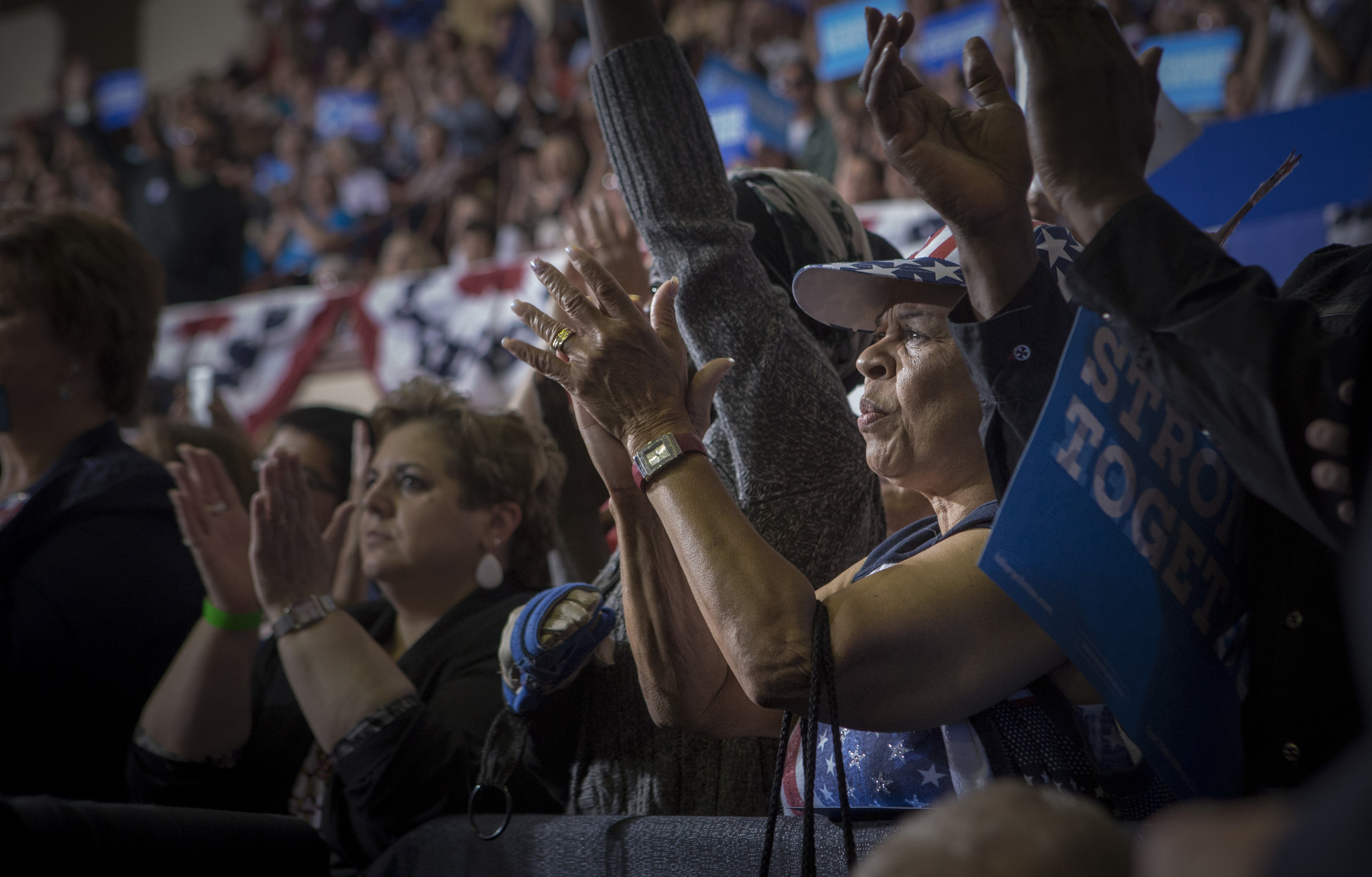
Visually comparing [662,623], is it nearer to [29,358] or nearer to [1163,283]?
[1163,283]

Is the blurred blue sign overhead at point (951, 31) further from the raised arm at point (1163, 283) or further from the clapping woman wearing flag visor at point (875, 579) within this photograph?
the raised arm at point (1163, 283)

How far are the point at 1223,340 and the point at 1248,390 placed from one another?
0.04 meters

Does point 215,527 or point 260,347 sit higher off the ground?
point 215,527

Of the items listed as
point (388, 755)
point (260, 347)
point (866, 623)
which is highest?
point (866, 623)

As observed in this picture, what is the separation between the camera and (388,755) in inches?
54.6

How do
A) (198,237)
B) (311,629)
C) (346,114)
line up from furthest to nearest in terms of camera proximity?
1. (346,114)
2. (198,237)
3. (311,629)

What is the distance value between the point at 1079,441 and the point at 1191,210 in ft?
5.46

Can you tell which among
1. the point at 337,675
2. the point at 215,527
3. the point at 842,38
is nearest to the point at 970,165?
the point at 337,675

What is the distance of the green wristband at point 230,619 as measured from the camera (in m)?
1.65

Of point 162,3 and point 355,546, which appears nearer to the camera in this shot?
point 355,546

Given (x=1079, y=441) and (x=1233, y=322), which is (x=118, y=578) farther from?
(x=1233, y=322)

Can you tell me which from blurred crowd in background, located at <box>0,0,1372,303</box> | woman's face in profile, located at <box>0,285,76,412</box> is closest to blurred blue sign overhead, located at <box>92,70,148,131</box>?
blurred crowd in background, located at <box>0,0,1372,303</box>

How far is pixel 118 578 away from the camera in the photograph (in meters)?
1.82

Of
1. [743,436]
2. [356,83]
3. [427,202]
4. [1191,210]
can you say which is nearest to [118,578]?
[743,436]
